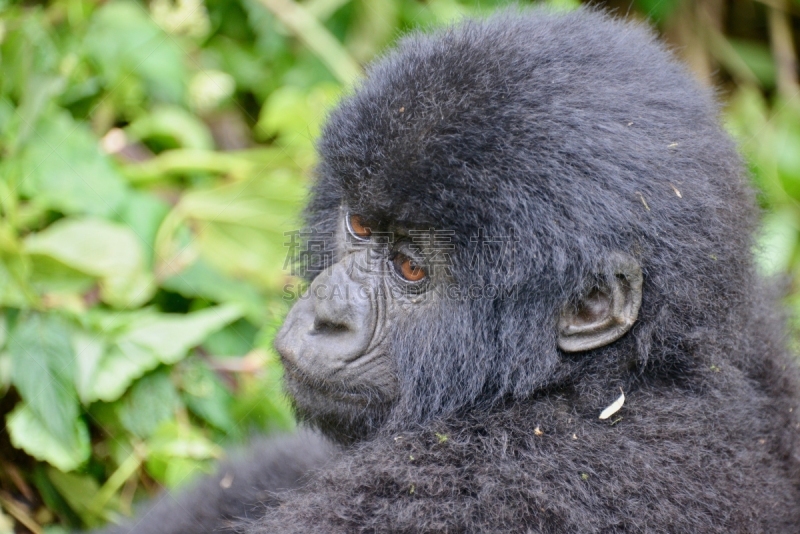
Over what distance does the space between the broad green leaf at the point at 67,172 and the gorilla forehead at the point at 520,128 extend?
176 centimetres

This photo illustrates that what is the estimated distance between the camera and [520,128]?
2.14 meters

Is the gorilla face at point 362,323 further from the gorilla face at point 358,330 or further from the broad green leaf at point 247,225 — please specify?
the broad green leaf at point 247,225

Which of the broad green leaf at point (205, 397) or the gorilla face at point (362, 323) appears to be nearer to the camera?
the gorilla face at point (362, 323)

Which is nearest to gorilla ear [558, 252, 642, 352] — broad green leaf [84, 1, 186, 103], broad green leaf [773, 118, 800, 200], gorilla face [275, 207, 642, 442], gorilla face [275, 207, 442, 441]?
gorilla face [275, 207, 642, 442]

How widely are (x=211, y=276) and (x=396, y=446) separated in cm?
206

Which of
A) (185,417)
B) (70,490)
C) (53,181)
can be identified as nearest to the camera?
(70,490)

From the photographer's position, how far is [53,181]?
3.62 meters

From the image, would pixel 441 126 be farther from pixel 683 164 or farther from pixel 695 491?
pixel 695 491

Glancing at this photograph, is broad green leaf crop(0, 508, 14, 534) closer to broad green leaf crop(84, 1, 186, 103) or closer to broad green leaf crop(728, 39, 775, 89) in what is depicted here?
broad green leaf crop(84, 1, 186, 103)

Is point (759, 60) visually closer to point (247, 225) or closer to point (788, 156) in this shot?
point (788, 156)

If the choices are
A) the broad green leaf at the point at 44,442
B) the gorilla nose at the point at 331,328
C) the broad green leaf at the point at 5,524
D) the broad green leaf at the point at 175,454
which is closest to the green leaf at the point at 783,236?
the gorilla nose at the point at 331,328

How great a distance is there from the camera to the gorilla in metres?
2.04

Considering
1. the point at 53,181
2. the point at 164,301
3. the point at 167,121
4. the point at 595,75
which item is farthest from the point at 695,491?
the point at 167,121

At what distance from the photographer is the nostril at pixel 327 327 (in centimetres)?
233
